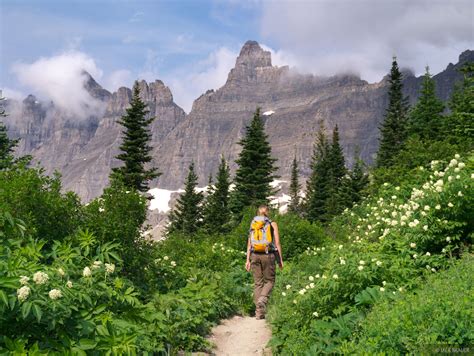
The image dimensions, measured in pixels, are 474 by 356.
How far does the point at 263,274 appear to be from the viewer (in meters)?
9.35

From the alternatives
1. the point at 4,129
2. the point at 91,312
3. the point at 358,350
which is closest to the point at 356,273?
the point at 358,350

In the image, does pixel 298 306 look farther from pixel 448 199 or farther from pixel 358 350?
pixel 448 199

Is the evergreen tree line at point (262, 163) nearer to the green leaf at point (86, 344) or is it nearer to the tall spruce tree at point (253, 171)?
the tall spruce tree at point (253, 171)

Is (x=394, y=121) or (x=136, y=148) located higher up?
(x=394, y=121)

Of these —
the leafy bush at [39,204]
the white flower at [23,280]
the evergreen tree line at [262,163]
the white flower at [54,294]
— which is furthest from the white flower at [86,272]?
the evergreen tree line at [262,163]

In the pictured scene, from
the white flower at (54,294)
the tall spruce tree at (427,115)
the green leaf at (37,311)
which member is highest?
the tall spruce tree at (427,115)

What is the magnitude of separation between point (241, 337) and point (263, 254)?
5.58 ft

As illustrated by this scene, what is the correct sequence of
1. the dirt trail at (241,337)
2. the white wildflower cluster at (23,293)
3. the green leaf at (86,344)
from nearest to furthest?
the white wildflower cluster at (23,293), the green leaf at (86,344), the dirt trail at (241,337)

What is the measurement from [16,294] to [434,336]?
11.4ft

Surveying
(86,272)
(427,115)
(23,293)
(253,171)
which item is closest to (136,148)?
(253,171)

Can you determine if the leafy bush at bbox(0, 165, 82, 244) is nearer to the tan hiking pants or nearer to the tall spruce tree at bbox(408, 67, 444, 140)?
the tan hiking pants

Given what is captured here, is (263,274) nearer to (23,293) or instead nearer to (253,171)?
(23,293)

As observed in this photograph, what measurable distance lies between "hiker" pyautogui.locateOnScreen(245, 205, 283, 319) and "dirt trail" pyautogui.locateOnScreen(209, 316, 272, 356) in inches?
18.4

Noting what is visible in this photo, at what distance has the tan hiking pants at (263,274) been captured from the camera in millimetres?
9234
